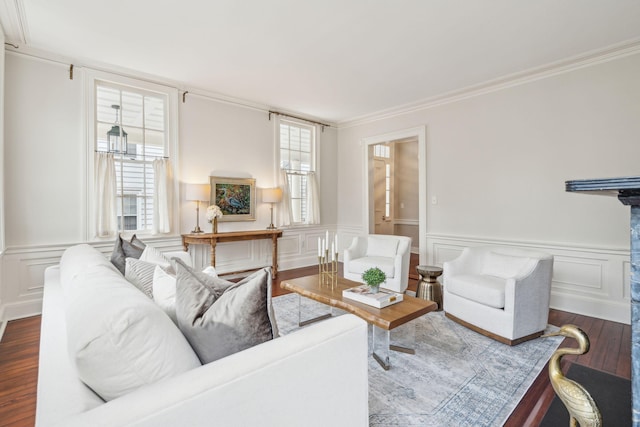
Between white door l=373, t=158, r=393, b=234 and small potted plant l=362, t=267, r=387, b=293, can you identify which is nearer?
small potted plant l=362, t=267, r=387, b=293

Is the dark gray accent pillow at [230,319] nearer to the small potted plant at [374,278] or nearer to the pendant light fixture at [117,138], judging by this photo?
the small potted plant at [374,278]

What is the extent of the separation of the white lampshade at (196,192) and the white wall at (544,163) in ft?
10.5

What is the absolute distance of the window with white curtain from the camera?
3.53m

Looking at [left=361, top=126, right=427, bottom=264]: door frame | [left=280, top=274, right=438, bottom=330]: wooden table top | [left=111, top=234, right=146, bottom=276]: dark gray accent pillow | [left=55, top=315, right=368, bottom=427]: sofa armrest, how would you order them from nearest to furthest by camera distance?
[left=55, top=315, right=368, bottom=427]: sofa armrest, [left=280, top=274, right=438, bottom=330]: wooden table top, [left=111, top=234, right=146, bottom=276]: dark gray accent pillow, [left=361, top=126, right=427, bottom=264]: door frame

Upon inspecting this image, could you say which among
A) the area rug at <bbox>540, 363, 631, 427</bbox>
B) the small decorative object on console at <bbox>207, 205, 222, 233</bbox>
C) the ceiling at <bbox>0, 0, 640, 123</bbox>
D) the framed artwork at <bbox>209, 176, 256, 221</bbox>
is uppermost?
the ceiling at <bbox>0, 0, 640, 123</bbox>

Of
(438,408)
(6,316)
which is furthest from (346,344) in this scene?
(6,316)

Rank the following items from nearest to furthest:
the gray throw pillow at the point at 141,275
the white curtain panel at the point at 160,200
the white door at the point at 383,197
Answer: the gray throw pillow at the point at 141,275 < the white curtain panel at the point at 160,200 < the white door at the point at 383,197

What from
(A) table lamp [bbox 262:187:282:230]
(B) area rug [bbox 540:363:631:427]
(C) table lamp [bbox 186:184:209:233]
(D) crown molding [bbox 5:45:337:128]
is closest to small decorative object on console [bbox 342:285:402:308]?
(B) area rug [bbox 540:363:631:427]

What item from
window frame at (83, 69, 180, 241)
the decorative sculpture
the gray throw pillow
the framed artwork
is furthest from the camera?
the framed artwork

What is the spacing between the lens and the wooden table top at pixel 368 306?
2.09 m

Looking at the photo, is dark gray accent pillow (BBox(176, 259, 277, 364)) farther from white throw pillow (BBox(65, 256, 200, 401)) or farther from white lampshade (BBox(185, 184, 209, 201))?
white lampshade (BBox(185, 184, 209, 201))

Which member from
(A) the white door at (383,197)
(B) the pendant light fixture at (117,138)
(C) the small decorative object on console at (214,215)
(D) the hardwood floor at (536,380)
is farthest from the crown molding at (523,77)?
(B) the pendant light fixture at (117,138)

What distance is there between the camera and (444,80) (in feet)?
12.7

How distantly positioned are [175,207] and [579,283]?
15.7 feet
